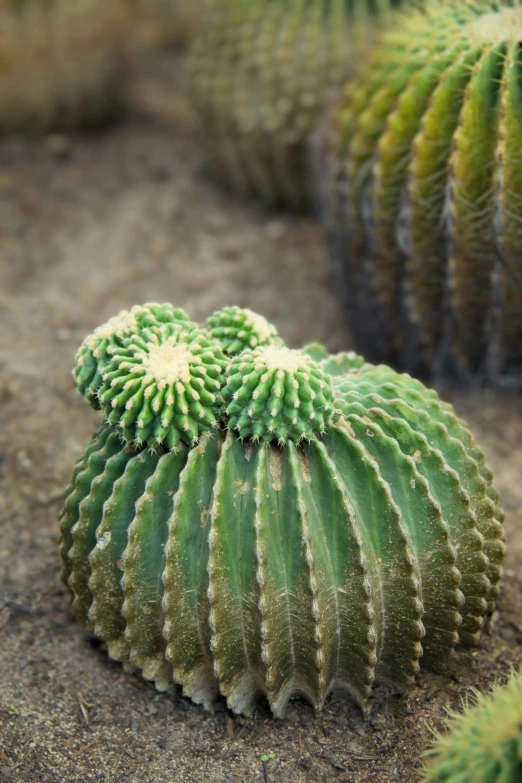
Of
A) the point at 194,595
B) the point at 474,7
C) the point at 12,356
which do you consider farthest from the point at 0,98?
the point at 194,595

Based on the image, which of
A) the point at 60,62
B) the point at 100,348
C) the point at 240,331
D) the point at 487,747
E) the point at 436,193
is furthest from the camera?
the point at 60,62

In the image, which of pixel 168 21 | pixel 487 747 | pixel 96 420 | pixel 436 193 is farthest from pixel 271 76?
pixel 168 21

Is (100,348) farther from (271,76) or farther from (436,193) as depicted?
(271,76)

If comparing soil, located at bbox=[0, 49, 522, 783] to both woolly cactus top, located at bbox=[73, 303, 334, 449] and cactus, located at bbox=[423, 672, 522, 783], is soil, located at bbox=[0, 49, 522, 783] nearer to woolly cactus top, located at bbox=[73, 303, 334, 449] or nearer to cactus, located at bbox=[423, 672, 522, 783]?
cactus, located at bbox=[423, 672, 522, 783]

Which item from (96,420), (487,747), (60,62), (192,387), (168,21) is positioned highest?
(168,21)

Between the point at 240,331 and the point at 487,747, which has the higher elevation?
the point at 240,331

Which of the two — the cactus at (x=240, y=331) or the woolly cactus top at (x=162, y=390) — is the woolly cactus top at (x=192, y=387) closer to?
the woolly cactus top at (x=162, y=390)

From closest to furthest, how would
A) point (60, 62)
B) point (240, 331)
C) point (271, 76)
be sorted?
point (240, 331) → point (271, 76) → point (60, 62)
